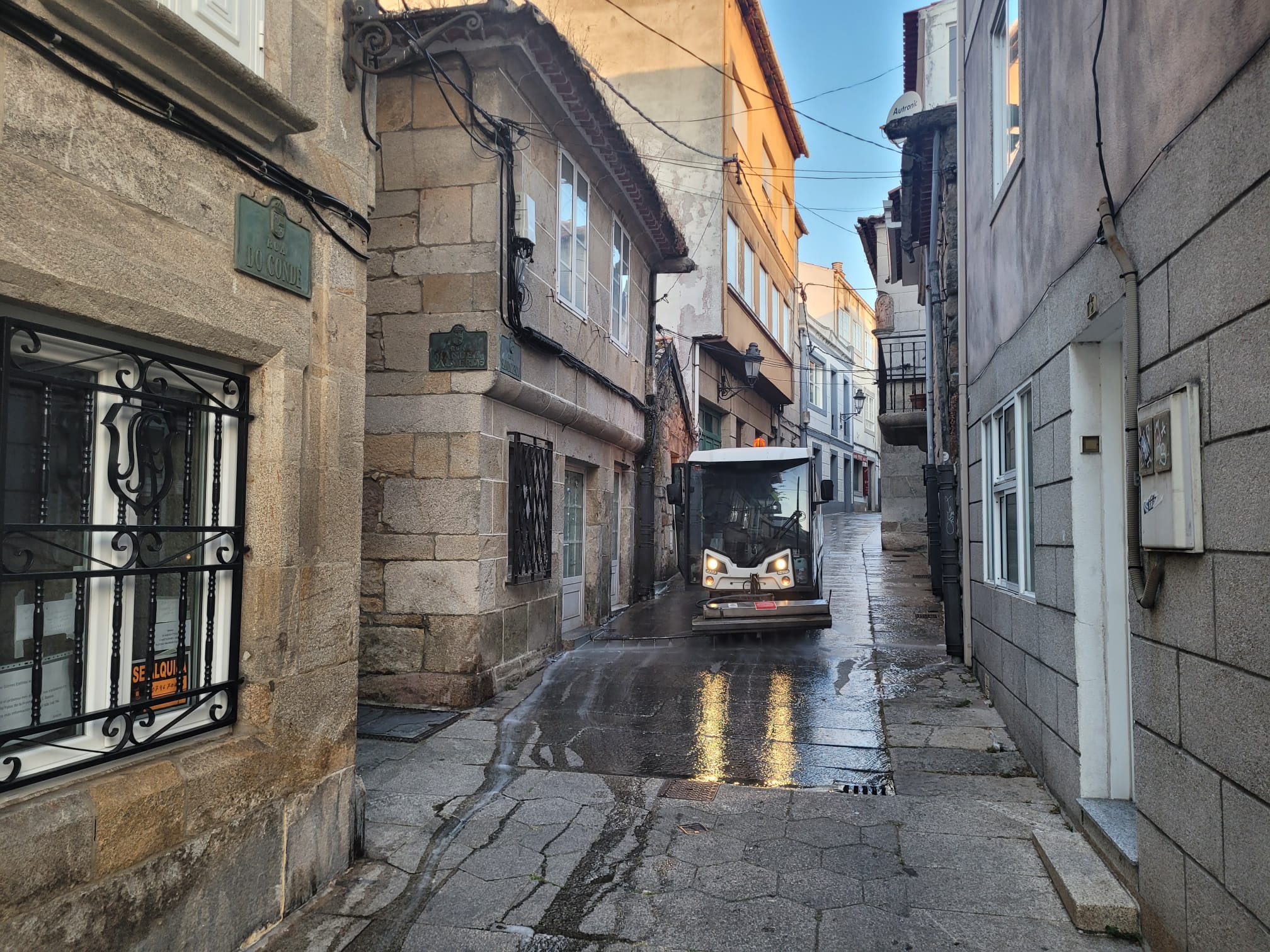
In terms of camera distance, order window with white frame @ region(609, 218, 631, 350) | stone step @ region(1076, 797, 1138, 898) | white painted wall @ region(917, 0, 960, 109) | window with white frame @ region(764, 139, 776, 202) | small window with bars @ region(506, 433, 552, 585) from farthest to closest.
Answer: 1. window with white frame @ region(764, 139, 776, 202)
2. white painted wall @ region(917, 0, 960, 109)
3. window with white frame @ region(609, 218, 631, 350)
4. small window with bars @ region(506, 433, 552, 585)
5. stone step @ region(1076, 797, 1138, 898)

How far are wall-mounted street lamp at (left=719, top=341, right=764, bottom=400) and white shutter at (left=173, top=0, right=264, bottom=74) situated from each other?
14.5m

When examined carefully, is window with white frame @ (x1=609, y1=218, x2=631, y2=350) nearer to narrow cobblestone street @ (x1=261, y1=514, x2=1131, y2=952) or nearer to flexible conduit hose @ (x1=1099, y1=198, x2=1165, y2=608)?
narrow cobblestone street @ (x1=261, y1=514, x2=1131, y2=952)

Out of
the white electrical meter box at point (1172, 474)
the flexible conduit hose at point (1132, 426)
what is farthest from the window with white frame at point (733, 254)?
the white electrical meter box at point (1172, 474)

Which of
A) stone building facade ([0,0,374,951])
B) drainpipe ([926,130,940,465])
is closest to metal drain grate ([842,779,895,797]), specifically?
stone building facade ([0,0,374,951])

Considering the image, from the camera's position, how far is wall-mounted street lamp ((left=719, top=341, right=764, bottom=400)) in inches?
712

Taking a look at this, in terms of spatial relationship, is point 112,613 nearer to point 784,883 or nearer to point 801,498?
point 784,883

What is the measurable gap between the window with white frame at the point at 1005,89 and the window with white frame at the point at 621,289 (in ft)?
17.8

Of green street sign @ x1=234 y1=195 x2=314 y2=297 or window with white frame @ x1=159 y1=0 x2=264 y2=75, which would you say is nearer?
window with white frame @ x1=159 y1=0 x2=264 y2=75

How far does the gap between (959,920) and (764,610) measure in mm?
6086

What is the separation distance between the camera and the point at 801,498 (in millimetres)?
10922

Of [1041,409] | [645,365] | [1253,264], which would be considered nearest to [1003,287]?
[1041,409]

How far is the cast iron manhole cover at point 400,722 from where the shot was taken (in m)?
6.49

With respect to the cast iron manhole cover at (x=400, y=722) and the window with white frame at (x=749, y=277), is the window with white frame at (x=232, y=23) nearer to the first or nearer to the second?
the cast iron manhole cover at (x=400, y=722)

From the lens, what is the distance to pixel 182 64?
3104 millimetres
